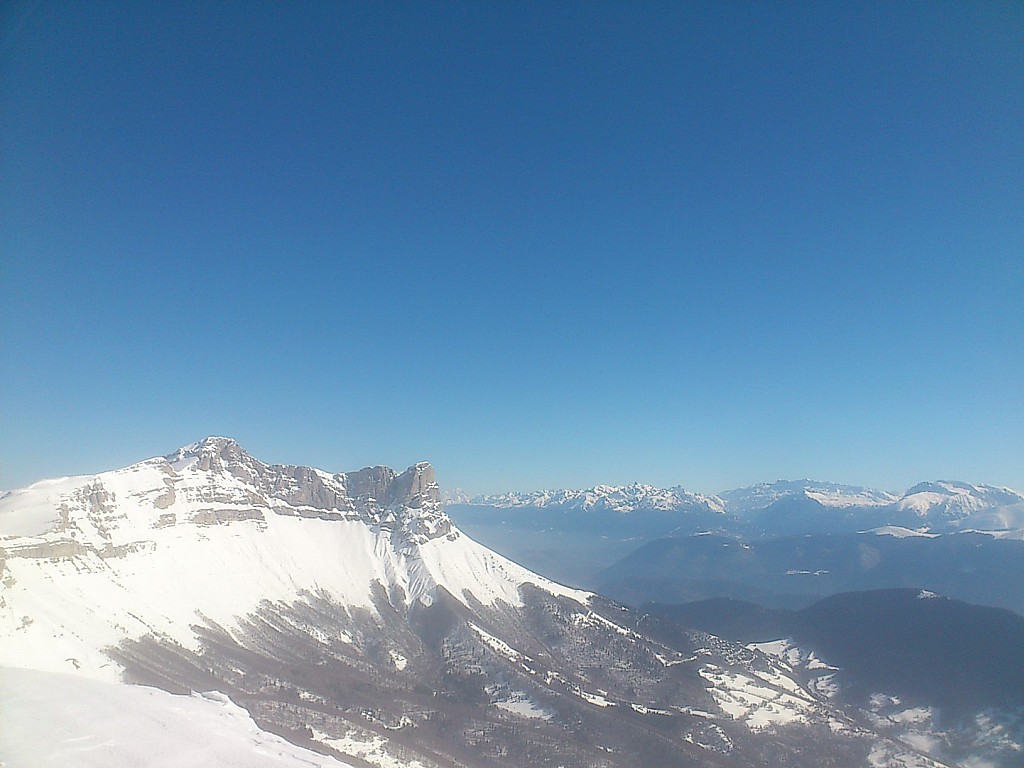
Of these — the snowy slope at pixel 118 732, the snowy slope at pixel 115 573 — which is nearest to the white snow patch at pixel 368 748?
the snowy slope at pixel 115 573

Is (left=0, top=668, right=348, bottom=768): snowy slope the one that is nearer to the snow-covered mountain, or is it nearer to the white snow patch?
the snow-covered mountain

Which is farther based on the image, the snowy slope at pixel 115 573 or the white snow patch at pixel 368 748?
the snowy slope at pixel 115 573

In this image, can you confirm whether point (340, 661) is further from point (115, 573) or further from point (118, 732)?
point (118, 732)

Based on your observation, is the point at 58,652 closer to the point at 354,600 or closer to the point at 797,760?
the point at 354,600

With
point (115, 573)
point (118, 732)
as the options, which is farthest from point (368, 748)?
point (115, 573)

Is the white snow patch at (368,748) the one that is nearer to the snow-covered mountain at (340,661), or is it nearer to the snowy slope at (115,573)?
the snow-covered mountain at (340,661)

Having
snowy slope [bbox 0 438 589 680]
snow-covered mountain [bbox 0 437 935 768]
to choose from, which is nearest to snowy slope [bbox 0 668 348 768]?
snow-covered mountain [bbox 0 437 935 768]

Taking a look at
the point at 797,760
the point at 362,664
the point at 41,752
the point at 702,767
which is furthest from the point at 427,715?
the point at 41,752

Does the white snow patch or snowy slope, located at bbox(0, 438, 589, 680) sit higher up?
snowy slope, located at bbox(0, 438, 589, 680)
